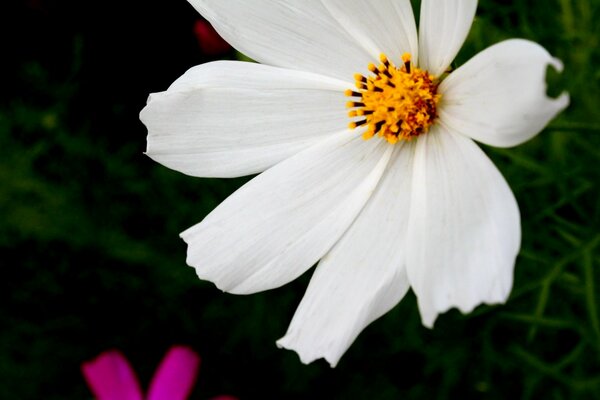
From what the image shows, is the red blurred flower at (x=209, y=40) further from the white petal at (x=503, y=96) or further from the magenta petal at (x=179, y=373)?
the white petal at (x=503, y=96)

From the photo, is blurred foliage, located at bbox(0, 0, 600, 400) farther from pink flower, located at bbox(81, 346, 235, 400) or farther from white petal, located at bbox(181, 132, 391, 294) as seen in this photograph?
white petal, located at bbox(181, 132, 391, 294)

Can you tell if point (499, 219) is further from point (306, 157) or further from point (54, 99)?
point (54, 99)

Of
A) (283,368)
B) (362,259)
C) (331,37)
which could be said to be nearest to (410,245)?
(362,259)

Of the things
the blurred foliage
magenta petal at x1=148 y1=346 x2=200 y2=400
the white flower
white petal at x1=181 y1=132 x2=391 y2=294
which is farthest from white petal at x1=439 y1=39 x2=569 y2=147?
magenta petal at x1=148 y1=346 x2=200 y2=400

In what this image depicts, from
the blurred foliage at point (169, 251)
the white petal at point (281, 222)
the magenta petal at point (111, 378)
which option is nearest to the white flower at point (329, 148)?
the white petal at point (281, 222)

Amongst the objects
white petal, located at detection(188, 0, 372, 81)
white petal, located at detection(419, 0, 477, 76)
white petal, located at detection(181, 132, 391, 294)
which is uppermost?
white petal, located at detection(188, 0, 372, 81)

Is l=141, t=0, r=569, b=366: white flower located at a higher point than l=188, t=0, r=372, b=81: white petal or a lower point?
lower

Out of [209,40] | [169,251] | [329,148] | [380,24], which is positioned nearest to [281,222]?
[329,148]
